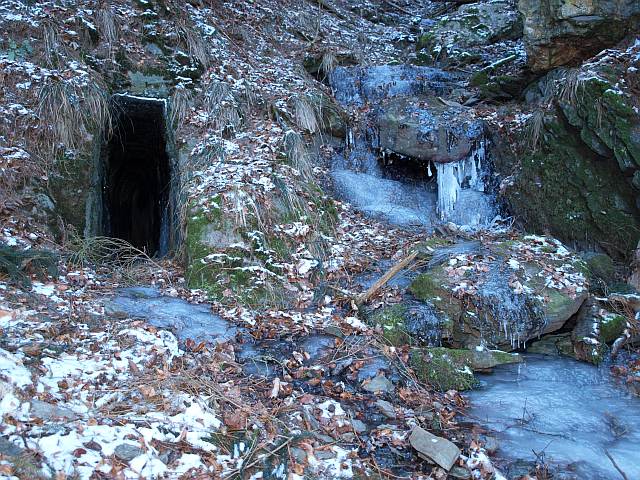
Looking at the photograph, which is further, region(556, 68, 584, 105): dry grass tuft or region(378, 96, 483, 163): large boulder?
region(378, 96, 483, 163): large boulder

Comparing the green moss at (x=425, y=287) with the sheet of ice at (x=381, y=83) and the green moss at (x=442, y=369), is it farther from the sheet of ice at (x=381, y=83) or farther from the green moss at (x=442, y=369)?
the sheet of ice at (x=381, y=83)

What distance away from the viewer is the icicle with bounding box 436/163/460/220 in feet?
26.3

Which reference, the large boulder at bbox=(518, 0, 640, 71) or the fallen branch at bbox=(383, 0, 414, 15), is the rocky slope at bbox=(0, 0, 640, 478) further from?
the fallen branch at bbox=(383, 0, 414, 15)

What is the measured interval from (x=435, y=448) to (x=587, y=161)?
5111mm

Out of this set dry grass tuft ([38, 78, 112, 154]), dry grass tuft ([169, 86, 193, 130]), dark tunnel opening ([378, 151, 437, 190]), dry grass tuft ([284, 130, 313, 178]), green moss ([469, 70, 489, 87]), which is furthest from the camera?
green moss ([469, 70, 489, 87])

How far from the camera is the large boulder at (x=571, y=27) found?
7086 millimetres

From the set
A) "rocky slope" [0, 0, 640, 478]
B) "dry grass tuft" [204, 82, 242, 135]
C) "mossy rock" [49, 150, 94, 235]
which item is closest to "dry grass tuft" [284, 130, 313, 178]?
"rocky slope" [0, 0, 640, 478]

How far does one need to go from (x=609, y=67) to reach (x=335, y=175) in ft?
13.4

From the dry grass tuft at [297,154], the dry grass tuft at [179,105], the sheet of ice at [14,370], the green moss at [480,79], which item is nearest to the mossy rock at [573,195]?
the green moss at [480,79]

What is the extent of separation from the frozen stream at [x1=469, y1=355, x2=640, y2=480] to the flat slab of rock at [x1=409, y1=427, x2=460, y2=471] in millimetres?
413

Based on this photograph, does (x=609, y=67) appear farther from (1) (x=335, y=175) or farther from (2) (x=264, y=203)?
(2) (x=264, y=203)

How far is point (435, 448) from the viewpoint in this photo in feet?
10.3

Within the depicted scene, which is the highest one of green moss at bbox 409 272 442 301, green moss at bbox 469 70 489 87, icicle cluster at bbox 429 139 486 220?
green moss at bbox 469 70 489 87

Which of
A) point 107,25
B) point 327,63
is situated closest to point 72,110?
point 107,25
